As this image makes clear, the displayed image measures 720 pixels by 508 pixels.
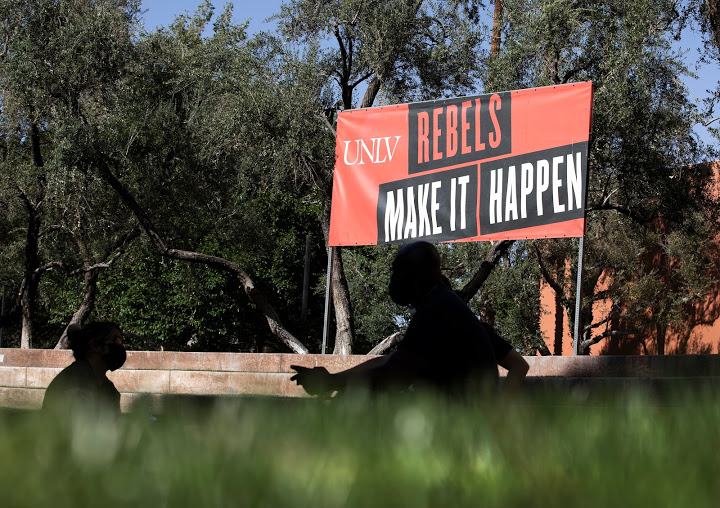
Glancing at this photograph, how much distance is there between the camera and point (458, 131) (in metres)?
13.1

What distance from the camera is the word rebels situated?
12.8 m

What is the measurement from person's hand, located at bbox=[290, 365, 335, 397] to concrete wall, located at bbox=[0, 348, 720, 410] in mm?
6982

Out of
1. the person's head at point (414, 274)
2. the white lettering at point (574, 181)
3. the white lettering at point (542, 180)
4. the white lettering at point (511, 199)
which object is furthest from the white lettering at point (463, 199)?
the person's head at point (414, 274)

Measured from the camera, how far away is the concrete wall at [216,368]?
391 inches

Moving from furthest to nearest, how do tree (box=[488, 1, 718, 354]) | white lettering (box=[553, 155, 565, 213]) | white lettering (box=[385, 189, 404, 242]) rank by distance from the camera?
tree (box=[488, 1, 718, 354]) → white lettering (box=[385, 189, 404, 242]) → white lettering (box=[553, 155, 565, 213])

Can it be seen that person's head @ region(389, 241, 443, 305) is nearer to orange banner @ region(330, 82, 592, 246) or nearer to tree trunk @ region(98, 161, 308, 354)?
orange banner @ region(330, 82, 592, 246)

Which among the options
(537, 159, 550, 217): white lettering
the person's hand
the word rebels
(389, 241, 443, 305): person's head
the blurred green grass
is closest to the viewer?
the blurred green grass

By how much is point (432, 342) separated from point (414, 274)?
0.42 meters

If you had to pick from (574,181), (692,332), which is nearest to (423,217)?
(574,181)

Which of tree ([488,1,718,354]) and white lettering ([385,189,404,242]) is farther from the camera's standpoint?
tree ([488,1,718,354])

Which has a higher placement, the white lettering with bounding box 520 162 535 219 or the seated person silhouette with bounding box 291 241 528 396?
the white lettering with bounding box 520 162 535 219

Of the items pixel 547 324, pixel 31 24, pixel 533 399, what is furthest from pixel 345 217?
pixel 547 324

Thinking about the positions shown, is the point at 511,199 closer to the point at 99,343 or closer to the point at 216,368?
the point at 216,368

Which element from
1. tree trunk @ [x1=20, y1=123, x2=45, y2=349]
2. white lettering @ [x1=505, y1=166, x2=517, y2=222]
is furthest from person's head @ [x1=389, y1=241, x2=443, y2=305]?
tree trunk @ [x1=20, y1=123, x2=45, y2=349]
